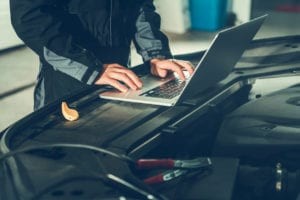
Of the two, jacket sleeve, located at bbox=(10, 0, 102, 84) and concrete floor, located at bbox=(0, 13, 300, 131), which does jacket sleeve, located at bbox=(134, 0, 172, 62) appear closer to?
jacket sleeve, located at bbox=(10, 0, 102, 84)

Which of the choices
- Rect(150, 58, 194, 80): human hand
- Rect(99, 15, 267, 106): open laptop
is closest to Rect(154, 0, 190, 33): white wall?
Rect(150, 58, 194, 80): human hand

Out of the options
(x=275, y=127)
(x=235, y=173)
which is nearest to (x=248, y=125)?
(x=275, y=127)

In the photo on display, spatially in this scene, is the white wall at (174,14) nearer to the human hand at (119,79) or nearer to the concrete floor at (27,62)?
the concrete floor at (27,62)

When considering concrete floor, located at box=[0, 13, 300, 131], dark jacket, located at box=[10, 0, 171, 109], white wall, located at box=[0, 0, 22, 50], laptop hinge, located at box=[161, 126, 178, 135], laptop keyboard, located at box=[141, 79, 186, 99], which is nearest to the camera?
laptop hinge, located at box=[161, 126, 178, 135]

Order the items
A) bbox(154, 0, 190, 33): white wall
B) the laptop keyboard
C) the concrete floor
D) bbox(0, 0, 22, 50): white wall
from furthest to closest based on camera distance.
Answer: bbox(154, 0, 190, 33): white wall, bbox(0, 0, 22, 50): white wall, the concrete floor, the laptop keyboard

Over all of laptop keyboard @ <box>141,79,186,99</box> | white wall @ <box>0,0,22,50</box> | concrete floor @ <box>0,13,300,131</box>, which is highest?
laptop keyboard @ <box>141,79,186,99</box>

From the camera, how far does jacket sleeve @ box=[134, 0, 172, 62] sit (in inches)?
54.3

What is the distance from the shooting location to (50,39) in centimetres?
111

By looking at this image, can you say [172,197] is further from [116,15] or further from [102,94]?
[116,15]

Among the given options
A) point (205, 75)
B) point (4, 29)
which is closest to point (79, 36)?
point (205, 75)

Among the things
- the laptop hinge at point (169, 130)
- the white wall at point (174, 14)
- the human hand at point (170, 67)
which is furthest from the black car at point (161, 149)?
the white wall at point (174, 14)

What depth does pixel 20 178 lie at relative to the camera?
2.23 feet

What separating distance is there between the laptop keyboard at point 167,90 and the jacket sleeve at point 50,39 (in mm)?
145

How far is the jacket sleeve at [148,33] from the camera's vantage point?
1.38 meters
